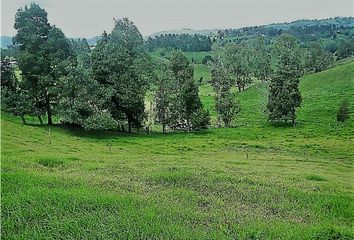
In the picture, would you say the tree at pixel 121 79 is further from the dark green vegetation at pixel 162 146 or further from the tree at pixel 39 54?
the tree at pixel 39 54

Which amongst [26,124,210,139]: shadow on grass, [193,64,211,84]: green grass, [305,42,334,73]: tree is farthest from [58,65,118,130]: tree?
[193,64,211,84]: green grass

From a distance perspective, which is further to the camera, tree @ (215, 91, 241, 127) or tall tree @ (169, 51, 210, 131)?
tree @ (215, 91, 241, 127)

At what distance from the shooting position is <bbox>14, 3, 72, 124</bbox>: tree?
5269cm

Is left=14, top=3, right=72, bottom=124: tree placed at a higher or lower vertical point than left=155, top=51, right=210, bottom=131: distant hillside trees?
higher

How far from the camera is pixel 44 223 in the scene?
469 inches

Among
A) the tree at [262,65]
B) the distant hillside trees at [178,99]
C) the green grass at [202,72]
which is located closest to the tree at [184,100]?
the distant hillside trees at [178,99]

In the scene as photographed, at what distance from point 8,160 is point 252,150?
35288 millimetres

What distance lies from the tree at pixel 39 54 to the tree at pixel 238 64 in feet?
279

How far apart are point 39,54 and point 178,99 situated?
2288 cm

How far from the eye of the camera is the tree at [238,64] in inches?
5261

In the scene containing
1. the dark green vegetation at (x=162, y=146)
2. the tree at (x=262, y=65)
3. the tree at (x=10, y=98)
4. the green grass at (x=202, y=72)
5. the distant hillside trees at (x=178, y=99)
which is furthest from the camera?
the green grass at (x=202, y=72)

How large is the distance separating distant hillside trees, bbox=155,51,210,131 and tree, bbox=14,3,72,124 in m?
17.4

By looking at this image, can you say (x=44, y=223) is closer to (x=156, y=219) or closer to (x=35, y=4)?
(x=156, y=219)

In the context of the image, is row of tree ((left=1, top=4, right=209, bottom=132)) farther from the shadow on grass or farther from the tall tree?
the shadow on grass
